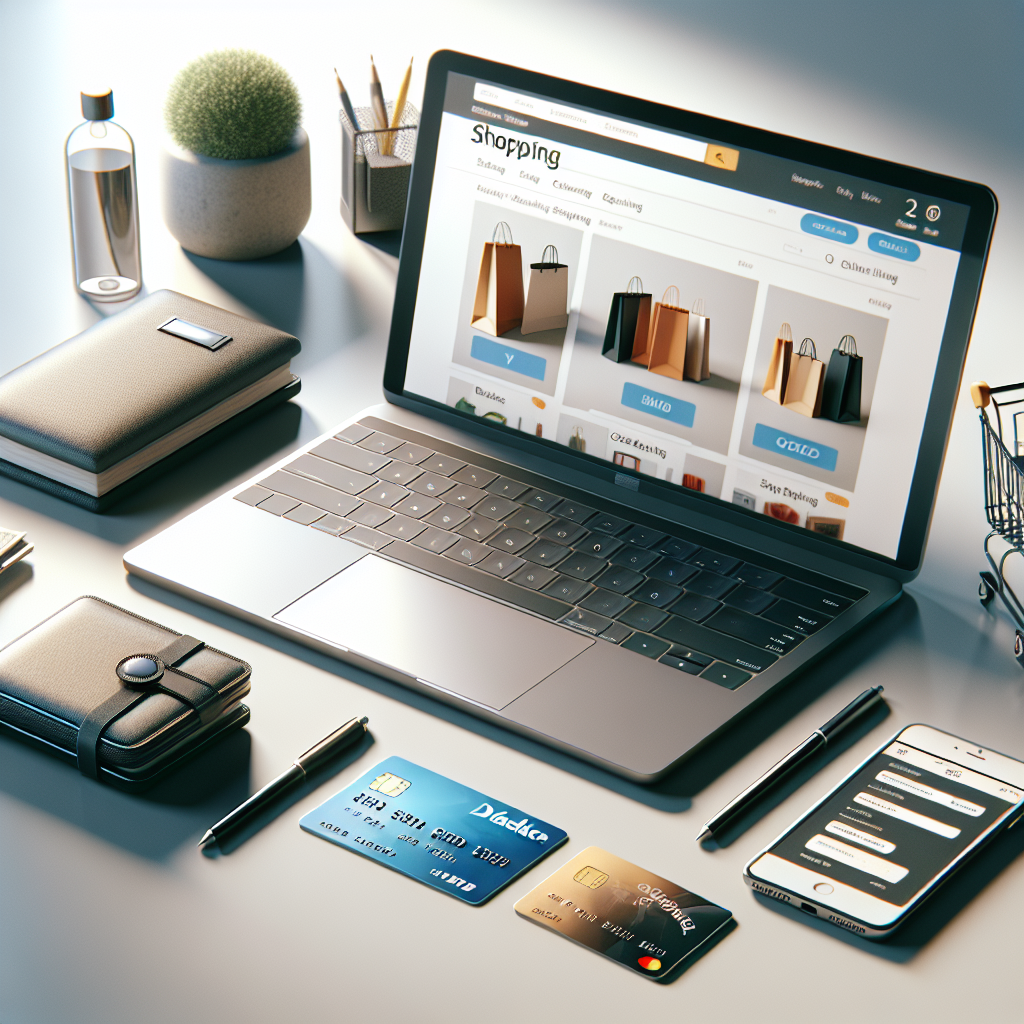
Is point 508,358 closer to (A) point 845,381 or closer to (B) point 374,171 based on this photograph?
(A) point 845,381

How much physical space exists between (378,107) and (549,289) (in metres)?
0.59

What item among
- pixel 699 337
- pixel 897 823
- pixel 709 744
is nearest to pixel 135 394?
pixel 699 337

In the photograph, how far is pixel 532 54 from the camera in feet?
7.50

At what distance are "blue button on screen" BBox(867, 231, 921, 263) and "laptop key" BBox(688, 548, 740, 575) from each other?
29cm

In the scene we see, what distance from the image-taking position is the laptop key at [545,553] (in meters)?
1.23

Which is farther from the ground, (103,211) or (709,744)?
(103,211)

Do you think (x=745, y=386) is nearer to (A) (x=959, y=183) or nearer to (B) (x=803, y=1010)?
(A) (x=959, y=183)

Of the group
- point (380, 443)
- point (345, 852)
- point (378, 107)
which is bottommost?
point (345, 852)

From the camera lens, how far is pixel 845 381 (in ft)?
3.91

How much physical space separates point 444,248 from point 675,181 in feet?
0.82

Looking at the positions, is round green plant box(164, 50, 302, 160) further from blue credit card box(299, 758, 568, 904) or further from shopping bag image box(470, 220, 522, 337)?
blue credit card box(299, 758, 568, 904)

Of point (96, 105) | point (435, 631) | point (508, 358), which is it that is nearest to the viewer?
point (435, 631)

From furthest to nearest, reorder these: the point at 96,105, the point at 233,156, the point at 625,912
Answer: the point at 233,156 → the point at 96,105 → the point at 625,912

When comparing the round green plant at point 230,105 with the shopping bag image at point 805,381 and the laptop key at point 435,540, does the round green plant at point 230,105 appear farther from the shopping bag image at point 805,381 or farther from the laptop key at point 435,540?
the shopping bag image at point 805,381
